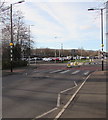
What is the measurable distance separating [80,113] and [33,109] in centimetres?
176

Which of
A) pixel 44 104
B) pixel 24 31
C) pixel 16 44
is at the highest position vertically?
pixel 24 31

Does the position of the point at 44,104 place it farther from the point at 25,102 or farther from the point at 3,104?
the point at 3,104

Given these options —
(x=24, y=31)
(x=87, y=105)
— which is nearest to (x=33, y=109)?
(x=87, y=105)

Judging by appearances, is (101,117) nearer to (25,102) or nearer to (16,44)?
(25,102)

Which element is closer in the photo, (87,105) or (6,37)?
(87,105)

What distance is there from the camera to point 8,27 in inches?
1045

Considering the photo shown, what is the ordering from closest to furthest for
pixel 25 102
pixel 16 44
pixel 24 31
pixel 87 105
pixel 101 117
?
pixel 101 117, pixel 87 105, pixel 25 102, pixel 16 44, pixel 24 31

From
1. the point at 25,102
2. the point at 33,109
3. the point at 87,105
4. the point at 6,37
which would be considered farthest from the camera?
the point at 6,37

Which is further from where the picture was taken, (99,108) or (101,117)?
(99,108)

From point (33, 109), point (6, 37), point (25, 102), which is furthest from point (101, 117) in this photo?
point (6, 37)

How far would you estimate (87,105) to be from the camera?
23.0 ft

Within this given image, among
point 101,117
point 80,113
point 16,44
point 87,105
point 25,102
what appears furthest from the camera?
point 16,44

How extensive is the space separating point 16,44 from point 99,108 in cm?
3105

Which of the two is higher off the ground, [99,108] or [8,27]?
[8,27]
